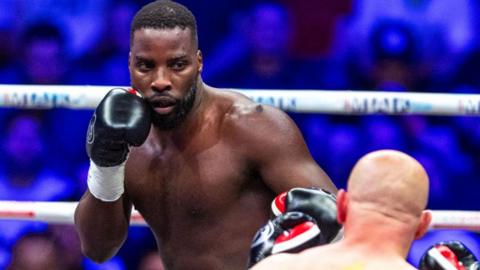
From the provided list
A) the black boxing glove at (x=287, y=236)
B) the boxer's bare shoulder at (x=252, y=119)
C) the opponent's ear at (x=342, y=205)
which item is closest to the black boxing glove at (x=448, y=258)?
the black boxing glove at (x=287, y=236)

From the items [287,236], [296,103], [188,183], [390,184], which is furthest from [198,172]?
[390,184]

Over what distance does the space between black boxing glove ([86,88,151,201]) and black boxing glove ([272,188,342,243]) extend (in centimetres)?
36

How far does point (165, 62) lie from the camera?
2.17 metres

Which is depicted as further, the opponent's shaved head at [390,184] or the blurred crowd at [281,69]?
the blurred crowd at [281,69]

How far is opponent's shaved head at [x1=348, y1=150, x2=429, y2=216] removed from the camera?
4.75ft

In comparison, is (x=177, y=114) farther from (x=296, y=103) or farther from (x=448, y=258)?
(x=448, y=258)

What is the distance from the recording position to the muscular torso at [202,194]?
2229 mm

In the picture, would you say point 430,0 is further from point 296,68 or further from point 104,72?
point 104,72

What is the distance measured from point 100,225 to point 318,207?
23.9 inches

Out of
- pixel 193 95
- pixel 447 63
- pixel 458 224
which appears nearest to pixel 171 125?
pixel 193 95

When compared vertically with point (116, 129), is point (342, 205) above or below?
above

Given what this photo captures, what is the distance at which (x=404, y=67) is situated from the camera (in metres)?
3.45

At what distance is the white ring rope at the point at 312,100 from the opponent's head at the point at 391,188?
3.38 feet

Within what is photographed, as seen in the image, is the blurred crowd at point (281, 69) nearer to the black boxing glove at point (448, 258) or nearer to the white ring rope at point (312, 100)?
the white ring rope at point (312, 100)
